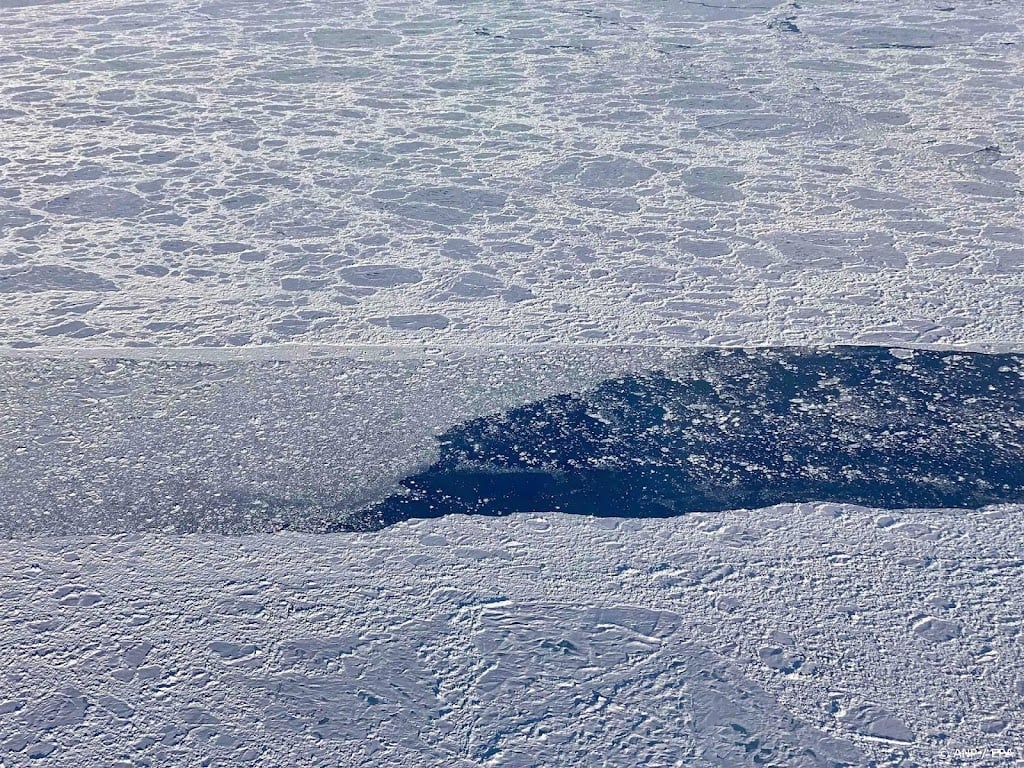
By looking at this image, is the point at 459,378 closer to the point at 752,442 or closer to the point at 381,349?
the point at 381,349

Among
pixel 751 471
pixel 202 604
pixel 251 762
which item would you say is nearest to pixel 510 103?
pixel 751 471

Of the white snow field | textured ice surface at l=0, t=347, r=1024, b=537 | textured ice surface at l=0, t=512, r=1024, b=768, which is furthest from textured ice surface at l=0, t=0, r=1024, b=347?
textured ice surface at l=0, t=512, r=1024, b=768

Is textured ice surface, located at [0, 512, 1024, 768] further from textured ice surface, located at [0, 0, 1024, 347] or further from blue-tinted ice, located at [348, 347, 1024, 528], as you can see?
textured ice surface, located at [0, 0, 1024, 347]

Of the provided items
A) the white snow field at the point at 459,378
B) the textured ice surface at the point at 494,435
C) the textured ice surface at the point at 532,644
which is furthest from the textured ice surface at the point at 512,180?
the textured ice surface at the point at 532,644

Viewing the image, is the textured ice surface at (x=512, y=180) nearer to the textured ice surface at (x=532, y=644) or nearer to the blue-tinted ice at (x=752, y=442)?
the blue-tinted ice at (x=752, y=442)

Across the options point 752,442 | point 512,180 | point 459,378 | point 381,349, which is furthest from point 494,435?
point 512,180

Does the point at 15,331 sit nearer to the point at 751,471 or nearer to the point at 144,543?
the point at 144,543
